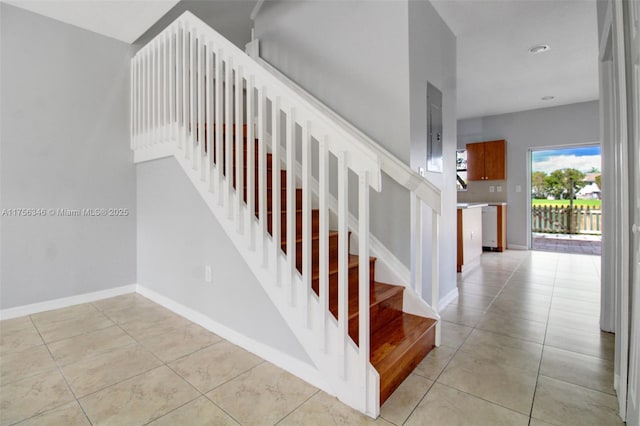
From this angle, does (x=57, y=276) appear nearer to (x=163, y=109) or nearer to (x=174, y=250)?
(x=174, y=250)

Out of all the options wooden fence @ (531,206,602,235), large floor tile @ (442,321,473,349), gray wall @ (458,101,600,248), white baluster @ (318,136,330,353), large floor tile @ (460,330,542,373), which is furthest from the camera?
wooden fence @ (531,206,602,235)

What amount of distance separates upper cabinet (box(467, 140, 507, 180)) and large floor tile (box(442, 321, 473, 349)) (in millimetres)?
4717

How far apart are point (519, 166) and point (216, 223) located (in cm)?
605

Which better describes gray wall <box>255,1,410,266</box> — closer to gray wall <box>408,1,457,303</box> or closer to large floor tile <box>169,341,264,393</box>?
gray wall <box>408,1,457,303</box>

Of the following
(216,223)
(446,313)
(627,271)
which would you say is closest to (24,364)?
(216,223)

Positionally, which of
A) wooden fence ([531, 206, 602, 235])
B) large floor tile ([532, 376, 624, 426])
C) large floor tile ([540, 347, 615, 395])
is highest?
wooden fence ([531, 206, 602, 235])

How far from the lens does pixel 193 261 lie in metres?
2.44

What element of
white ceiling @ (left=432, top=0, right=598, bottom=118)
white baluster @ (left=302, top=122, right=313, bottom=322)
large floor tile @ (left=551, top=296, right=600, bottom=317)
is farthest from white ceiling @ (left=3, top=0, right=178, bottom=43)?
large floor tile @ (left=551, top=296, right=600, bottom=317)

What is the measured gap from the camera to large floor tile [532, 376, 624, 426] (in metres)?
1.39

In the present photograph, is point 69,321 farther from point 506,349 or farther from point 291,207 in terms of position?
point 506,349

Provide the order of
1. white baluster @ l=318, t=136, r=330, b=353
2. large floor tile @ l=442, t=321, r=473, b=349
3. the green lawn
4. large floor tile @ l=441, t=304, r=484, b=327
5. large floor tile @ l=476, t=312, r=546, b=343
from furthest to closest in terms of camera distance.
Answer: the green lawn, large floor tile @ l=441, t=304, r=484, b=327, large floor tile @ l=476, t=312, r=546, b=343, large floor tile @ l=442, t=321, r=473, b=349, white baluster @ l=318, t=136, r=330, b=353

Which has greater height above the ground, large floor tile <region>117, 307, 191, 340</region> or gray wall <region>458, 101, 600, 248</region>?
gray wall <region>458, 101, 600, 248</region>

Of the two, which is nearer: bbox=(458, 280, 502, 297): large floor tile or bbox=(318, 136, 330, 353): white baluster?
bbox=(318, 136, 330, 353): white baluster

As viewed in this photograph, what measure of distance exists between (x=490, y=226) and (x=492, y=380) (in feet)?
15.8
